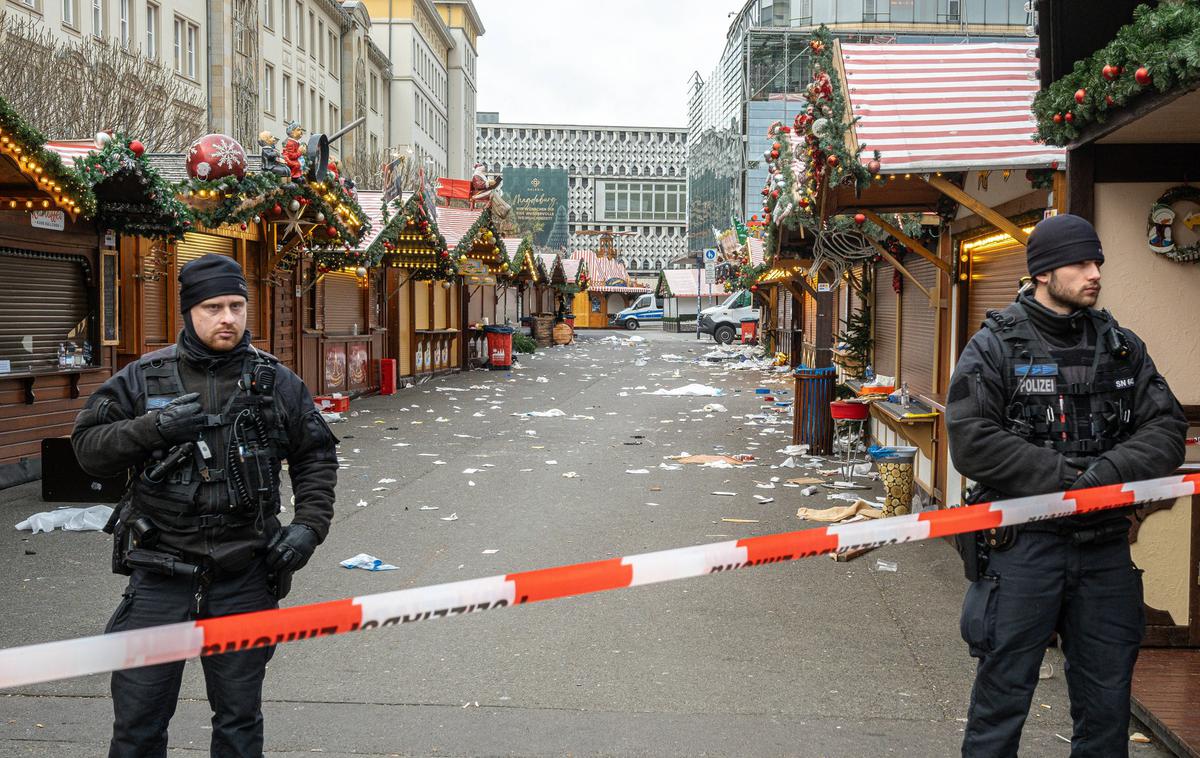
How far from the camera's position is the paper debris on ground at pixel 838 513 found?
9.20 m

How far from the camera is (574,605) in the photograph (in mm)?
6660

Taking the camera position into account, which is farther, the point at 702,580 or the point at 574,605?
the point at 702,580

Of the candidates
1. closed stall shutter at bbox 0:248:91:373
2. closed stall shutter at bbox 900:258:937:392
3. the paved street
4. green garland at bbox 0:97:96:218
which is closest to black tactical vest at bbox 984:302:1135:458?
the paved street

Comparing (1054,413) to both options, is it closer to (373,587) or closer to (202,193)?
(373,587)

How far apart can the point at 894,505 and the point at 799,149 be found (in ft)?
10.3

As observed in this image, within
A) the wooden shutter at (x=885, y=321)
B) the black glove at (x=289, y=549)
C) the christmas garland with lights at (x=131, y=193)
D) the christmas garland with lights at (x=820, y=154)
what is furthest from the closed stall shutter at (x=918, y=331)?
the christmas garland with lights at (x=131, y=193)

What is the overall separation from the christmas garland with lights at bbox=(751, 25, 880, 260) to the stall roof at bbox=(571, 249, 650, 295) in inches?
2825

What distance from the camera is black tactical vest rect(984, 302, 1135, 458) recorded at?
3.58 meters

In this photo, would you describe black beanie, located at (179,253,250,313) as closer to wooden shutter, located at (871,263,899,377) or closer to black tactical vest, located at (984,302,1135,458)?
black tactical vest, located at (984,302,1135,458)

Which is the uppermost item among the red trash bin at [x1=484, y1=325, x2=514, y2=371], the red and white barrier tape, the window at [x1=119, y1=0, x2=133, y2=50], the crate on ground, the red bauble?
the window at [x1=119, y1=0, x2=133, y2=50]

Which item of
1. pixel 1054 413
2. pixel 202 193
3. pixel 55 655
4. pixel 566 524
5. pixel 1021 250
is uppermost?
pixel 202 193

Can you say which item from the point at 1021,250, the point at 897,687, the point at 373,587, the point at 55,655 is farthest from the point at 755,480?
the point at 55,655

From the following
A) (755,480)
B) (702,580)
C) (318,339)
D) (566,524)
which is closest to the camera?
(702,580)

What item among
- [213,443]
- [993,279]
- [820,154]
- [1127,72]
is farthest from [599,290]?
[213,443]
